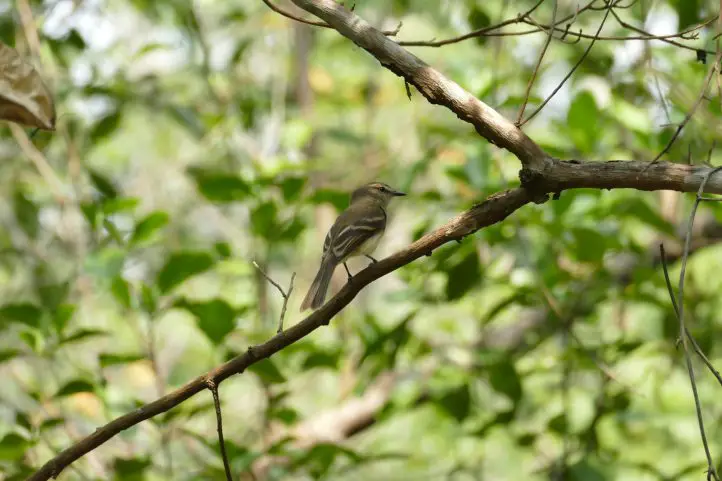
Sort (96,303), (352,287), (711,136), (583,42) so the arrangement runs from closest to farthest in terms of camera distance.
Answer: (352,287) < (711,136) < (583,42) < (96,303)

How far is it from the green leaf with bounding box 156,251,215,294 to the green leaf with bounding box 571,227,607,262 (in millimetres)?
1682

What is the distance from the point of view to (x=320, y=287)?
3.78 m

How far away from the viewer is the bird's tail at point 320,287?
3645mm

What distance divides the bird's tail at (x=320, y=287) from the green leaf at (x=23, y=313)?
3.86ft

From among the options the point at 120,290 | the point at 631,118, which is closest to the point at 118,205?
the point at 120,290

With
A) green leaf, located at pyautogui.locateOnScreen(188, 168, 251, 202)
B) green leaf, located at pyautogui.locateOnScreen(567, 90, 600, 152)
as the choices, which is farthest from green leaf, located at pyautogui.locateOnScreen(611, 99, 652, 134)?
green leaf, located at pyautogui.locateOnScreen(188, 168, 251, 202)

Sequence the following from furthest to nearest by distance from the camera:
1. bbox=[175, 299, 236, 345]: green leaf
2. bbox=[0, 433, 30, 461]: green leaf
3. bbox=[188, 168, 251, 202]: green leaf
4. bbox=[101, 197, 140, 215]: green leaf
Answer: bbox=[188, 168, 251, 202]: green leaf < bbox=[101, 197, 140, 215]: green leaf < bbox=[175, 299, 236, 345]: green leaf < bbox=[0, 433, 30, 461]: green leaf

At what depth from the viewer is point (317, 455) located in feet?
12.3

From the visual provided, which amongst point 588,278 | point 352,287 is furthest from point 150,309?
point 588,278

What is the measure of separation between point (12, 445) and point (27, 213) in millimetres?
Answer: 2161

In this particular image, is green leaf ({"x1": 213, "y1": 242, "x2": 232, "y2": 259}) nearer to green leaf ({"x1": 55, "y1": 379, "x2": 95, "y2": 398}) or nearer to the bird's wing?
the bird's wing

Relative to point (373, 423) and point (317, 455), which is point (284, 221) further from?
point (373, 423)

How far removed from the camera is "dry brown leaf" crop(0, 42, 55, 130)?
281 centimetres

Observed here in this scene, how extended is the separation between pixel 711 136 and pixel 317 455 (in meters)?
2.45
